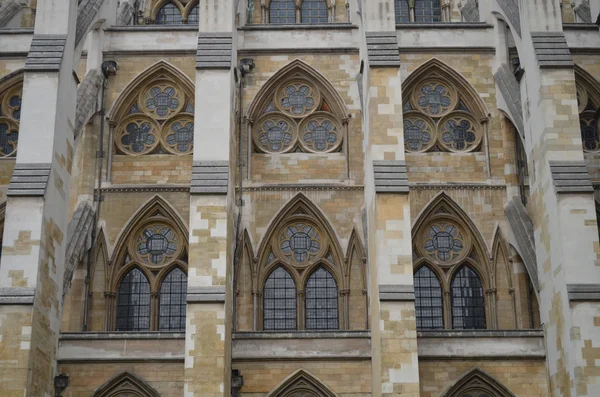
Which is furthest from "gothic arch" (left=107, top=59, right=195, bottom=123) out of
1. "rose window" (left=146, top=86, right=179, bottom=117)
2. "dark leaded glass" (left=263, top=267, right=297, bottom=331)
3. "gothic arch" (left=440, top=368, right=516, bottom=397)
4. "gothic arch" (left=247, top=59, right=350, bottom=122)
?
"gothic arch" (left=440, top=368, right=516, bottom=397)

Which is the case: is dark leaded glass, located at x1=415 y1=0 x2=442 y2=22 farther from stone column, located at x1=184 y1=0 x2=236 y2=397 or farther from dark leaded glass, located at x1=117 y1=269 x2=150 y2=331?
dark leaded glass, located at x1=117 y1=269 x2=150 y2=331

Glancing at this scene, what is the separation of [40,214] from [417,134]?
9.66 m

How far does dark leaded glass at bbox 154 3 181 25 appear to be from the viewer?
1099 inches

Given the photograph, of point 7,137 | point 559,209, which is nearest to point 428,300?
point 559,209

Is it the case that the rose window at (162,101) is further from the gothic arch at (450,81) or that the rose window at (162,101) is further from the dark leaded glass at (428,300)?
the dark leaded glass at (428,300)

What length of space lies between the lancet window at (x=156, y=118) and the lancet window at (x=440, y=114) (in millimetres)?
5466

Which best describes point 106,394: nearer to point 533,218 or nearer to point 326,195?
point 326,195

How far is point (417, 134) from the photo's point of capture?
24.4m

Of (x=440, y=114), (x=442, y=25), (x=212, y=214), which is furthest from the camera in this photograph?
(x=442, y=25)

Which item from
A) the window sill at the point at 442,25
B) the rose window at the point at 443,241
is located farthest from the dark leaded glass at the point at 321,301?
the window sill at the point at 442,25

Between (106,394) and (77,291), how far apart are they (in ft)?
9.34

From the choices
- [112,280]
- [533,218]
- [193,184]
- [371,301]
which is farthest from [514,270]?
[112,280]

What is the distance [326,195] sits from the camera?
23.6 meters

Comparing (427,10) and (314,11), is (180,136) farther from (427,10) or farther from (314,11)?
(427,10)
